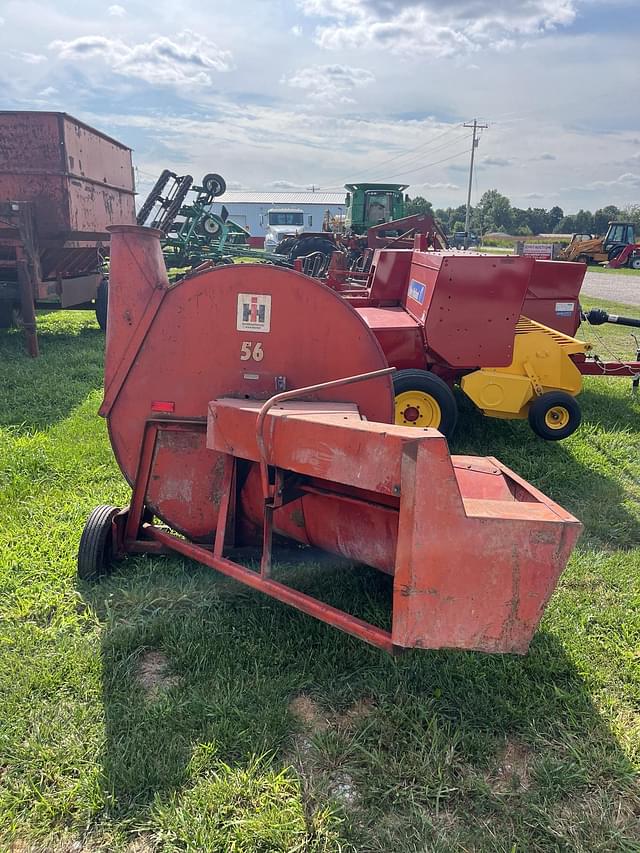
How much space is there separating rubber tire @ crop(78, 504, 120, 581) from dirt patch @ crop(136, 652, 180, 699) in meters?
0.59

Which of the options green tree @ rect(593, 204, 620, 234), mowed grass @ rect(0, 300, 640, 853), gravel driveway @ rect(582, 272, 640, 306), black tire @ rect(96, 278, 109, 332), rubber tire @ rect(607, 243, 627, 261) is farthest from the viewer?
green tree @ rect(593, 204, 620, 234)

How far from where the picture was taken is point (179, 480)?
278 cm

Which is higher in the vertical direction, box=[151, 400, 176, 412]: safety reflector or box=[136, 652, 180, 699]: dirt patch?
box=[151, 400, 176, 412]: safety reflector

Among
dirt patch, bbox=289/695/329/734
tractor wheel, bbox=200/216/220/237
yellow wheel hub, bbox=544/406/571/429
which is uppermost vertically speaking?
tractor wheel, bbox=200/216/220/237

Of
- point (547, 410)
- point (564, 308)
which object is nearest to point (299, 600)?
point (547, 410)

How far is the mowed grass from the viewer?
1781 mm

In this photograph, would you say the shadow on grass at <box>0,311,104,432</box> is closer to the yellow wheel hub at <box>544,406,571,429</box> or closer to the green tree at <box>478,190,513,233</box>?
the yellow wheel hub at <box>544,406,571,429</box>

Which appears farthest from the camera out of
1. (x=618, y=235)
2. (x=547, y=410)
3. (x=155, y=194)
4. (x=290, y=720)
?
(x=618, y=235)

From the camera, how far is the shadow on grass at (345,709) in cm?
189

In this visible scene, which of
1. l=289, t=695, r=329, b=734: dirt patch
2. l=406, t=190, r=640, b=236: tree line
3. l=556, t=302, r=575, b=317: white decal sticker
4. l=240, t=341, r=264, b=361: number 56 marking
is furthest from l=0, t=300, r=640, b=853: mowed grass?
l=406, t=190, r=640, b=236: tree line

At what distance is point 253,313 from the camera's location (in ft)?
8.61

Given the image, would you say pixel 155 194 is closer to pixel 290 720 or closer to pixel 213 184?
pixel 213 184

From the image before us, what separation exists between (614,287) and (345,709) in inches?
839

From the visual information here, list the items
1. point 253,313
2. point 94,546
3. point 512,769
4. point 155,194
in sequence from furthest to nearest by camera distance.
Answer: point 155,194
point 94,546
point 253,313
point 512,769
